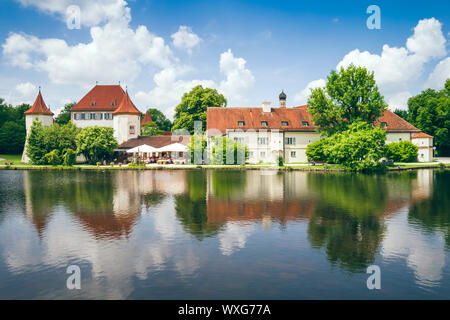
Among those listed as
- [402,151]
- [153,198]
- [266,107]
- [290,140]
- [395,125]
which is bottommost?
[153,198]

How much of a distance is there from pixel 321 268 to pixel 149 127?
68989 mm

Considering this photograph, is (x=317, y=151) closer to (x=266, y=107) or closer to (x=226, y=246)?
(x=266, y=107)

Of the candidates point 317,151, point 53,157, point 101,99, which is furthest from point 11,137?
point 317,151

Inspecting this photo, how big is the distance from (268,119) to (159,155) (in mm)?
18390

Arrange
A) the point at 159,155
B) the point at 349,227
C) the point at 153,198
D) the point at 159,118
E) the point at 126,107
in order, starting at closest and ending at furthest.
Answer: the point at 349,227
the point at 153,198
the point at 159,155
the point at 126,107
the point at 159,118

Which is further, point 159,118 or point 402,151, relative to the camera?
point 159,118

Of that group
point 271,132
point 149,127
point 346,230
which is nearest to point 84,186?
point 346,230

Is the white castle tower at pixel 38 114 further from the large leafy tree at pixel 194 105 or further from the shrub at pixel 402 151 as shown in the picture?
the shrub at pixel 402 151

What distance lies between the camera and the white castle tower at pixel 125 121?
56500 mm

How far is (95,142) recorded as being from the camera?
47.5m

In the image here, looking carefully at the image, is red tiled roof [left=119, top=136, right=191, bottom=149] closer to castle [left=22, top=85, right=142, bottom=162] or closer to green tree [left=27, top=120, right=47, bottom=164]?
castle [left=22, top=85, right=142, bottom=162]

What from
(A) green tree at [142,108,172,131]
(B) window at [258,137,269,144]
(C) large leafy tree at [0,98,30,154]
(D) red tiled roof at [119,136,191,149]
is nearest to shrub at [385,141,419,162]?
(B) window at [258,137,269,144]

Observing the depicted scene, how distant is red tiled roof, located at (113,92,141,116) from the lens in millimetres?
56594

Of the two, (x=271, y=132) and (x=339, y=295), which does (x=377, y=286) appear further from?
(x=271, y=132)
